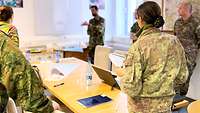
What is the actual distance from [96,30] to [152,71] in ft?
11.1

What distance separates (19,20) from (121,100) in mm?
3565

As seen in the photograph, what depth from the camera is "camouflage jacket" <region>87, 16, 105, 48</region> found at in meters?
5.10

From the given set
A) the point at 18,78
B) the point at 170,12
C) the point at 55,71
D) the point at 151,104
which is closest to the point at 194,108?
the point at 151,104

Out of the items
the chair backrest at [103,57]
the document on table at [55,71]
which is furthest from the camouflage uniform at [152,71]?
the chair backrest at [103,57]

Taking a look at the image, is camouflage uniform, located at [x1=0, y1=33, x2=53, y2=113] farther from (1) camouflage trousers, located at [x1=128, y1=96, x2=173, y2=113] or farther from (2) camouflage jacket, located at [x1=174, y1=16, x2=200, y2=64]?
(2) camouflage jacket, located at [x1=174, y1=16, x2=200, y2=64]

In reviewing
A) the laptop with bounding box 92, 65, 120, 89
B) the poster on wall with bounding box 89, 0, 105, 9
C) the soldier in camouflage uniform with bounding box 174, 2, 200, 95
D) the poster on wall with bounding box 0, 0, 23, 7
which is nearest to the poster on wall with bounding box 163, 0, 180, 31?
the soldier in camouflage uniform with bounding box 174, 2, 200, 95

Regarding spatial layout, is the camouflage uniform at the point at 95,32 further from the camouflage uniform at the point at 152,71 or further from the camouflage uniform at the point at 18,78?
the camouflage uniform at the point at 18,78

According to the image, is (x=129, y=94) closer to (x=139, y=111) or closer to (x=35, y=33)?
(x=139, y=111)

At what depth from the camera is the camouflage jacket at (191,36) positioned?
3.79 metres

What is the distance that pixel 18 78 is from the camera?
1587 millimetres

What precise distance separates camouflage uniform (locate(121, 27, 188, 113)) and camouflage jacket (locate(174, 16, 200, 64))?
202 centimetres

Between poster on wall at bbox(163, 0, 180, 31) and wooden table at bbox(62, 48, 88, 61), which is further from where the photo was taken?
wooden table at bbox(62, 48, 88, 61)

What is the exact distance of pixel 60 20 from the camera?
543 centimetres

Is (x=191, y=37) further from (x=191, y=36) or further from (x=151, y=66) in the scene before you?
(x=151, y=66)
